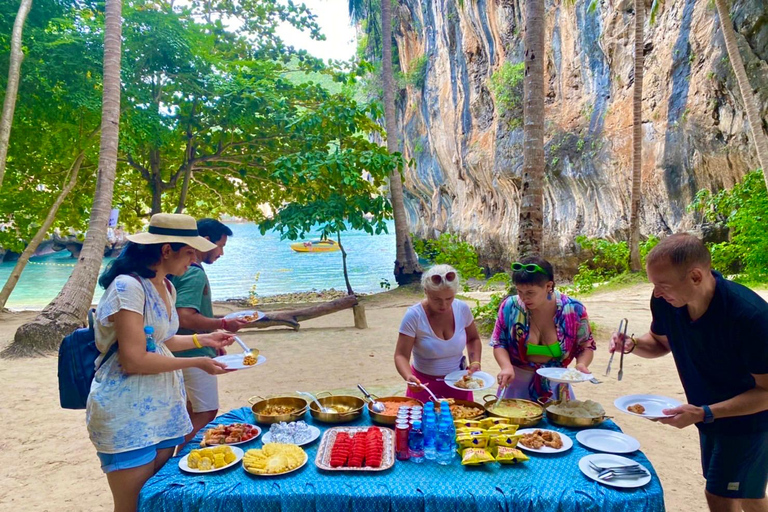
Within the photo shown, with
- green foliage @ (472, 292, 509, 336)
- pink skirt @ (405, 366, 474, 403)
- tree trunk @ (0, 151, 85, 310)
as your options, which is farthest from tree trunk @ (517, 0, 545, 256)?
tree trunk @ (0, 151, 85, 310)

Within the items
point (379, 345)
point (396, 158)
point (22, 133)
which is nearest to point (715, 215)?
point (396, 158)

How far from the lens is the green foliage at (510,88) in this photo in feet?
63.8

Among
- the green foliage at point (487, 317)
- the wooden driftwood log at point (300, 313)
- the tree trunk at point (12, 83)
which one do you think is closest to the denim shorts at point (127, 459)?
the green foliage at point (487, 317)

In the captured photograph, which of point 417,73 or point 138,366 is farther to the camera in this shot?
point 417,73

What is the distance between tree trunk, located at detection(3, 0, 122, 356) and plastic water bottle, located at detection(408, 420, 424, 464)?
25.5ft

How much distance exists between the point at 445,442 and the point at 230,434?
110 cm

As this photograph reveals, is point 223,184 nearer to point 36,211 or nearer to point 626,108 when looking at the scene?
point 36,211

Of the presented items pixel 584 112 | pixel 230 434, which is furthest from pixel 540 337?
pixel 584 112

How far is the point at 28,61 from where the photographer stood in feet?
30.8

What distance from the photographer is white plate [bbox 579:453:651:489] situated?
1901 mm

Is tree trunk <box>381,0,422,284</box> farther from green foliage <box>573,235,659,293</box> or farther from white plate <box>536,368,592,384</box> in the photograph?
white plate <box>536,368,592,384</box>

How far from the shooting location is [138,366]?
2.03 m

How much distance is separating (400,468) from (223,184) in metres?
14.3

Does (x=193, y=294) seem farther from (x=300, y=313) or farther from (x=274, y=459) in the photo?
(x=300, y=313)
